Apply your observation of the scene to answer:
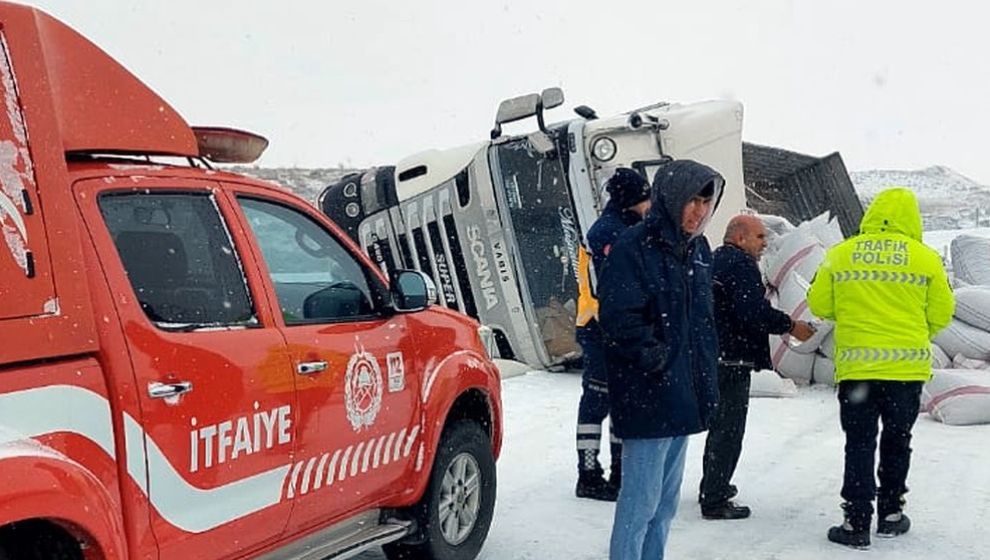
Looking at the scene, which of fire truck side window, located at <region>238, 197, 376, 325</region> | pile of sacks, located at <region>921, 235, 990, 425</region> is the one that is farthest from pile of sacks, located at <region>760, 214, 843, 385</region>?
fire truck side window, located at <region>238, 197, 376, 325</region>

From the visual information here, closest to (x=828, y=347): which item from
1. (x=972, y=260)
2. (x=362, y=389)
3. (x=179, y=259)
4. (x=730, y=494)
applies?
(x=972, y=260)

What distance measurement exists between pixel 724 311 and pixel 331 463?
249 cm

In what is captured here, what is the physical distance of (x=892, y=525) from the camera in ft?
18.0

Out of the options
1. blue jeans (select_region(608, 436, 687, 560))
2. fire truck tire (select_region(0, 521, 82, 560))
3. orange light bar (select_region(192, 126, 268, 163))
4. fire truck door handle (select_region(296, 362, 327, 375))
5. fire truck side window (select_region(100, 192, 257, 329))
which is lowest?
blue jeans (select_region(608, 436, 687, 560))

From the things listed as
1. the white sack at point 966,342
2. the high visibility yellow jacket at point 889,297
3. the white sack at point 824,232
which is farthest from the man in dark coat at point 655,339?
the white sack at point 824,232

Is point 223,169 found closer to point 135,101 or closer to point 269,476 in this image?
point 135,101

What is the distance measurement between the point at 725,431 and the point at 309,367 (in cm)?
272

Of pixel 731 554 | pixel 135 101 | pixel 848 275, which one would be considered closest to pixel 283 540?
pixel 135 101

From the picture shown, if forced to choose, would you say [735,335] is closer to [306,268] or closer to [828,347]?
[306,268]

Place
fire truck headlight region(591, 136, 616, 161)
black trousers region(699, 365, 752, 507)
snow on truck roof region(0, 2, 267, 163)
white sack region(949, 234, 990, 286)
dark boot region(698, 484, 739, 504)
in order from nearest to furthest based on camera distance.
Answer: snow on truck roof region(0, 2, 267, 163)
black trousers region(699, 365, 752, 507)
dark boot region(698, 484, 739, 504)
fire truck headlight region(591, 136, 616, 161)
white sack region(949, 234, 990, 286)

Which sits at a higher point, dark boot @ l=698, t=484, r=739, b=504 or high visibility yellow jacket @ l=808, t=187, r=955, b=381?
high visibility yellow jacket @ l=808, t=187, r=955, b=381

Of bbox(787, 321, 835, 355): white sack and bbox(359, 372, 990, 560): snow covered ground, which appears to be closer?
bbox(359, 372, 990, 560): snow covered ground

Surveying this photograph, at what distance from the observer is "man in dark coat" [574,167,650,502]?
5793 mm

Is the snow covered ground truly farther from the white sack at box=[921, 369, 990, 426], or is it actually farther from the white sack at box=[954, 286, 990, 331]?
the white sack at box=[954, 286, 990, 331]
